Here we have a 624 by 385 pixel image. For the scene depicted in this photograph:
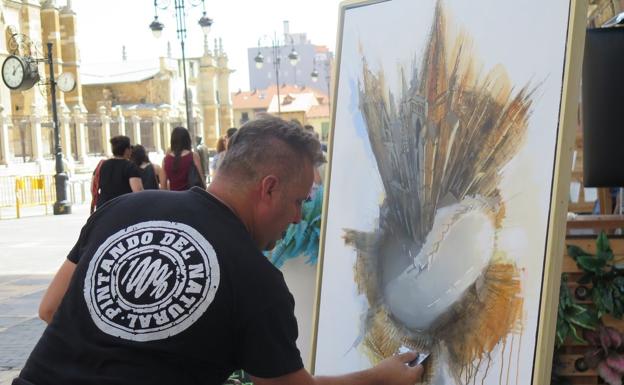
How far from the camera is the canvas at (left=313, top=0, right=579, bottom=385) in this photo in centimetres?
203

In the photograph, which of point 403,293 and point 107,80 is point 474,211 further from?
point 107,80

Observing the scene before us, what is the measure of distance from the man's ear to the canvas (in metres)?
0.71

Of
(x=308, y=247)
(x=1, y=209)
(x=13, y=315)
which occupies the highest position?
(x=308, y=247)

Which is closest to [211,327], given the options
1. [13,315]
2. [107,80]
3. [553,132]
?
[553,132]

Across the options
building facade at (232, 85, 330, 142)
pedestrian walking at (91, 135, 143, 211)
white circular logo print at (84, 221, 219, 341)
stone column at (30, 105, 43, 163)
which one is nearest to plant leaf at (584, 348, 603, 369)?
white circular logo print at (84, 221, 219, 341)

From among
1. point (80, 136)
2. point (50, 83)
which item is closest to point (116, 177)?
point (50, 83)

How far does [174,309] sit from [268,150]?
44cm

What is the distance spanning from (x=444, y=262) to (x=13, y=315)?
5.96 meters

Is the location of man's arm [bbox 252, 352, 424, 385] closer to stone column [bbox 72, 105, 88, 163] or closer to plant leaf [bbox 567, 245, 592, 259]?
plant leaf [bbox 567, 245, 592, 259]

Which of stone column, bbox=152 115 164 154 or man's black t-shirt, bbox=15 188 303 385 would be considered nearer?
man's black t-shirt, bbox=15 188 303 385

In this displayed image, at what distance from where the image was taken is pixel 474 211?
2.21 meters

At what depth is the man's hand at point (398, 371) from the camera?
206 cm

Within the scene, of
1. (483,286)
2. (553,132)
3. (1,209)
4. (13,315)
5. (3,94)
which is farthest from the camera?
(3,94)

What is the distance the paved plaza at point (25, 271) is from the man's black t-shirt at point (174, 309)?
12.5 feet
